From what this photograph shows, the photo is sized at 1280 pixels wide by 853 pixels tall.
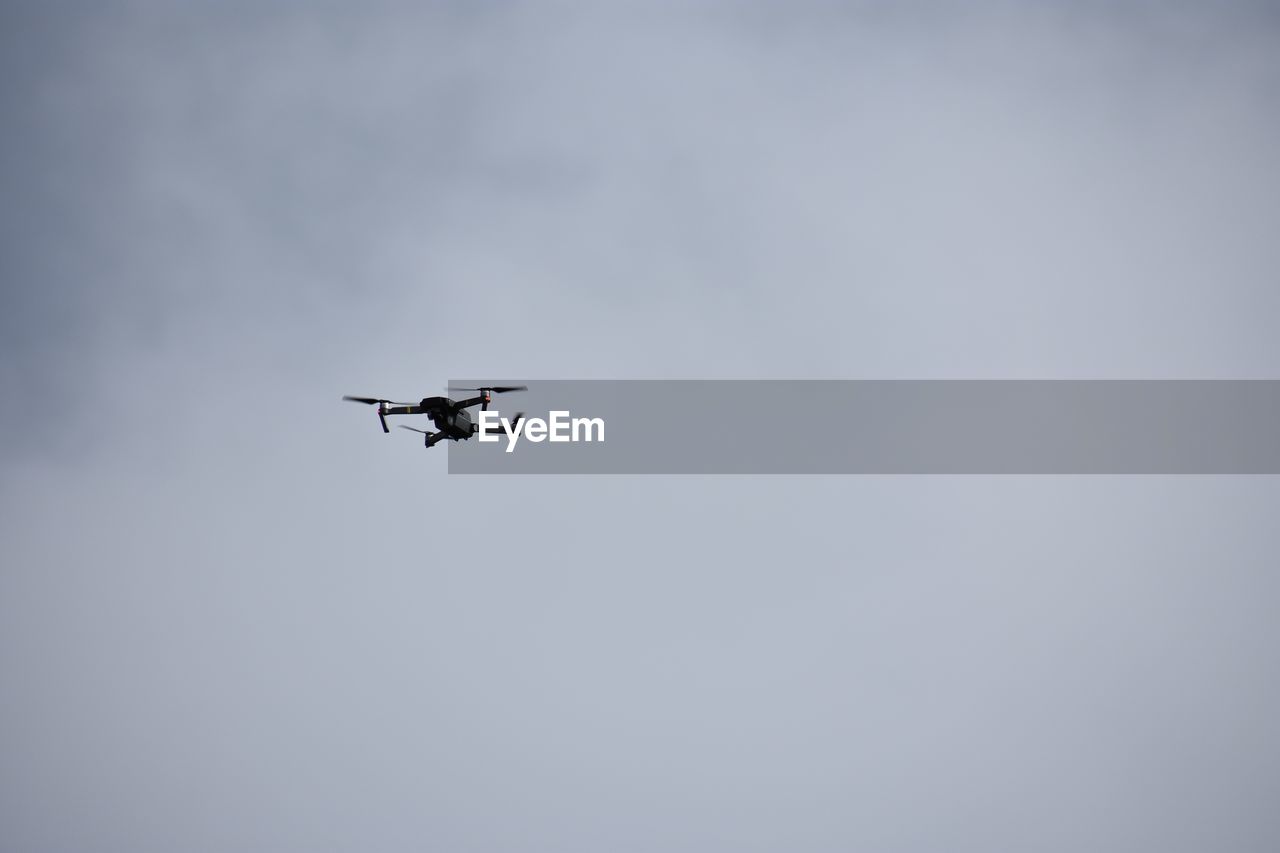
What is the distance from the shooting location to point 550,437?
12150 centimetres

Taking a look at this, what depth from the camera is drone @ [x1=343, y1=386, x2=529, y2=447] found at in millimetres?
122875

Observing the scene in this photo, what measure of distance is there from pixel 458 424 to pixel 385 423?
35.0 ft

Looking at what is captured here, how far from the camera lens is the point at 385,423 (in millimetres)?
130125

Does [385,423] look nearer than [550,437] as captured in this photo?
No

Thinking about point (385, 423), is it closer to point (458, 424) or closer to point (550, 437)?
point (458, 424)

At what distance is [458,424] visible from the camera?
125688mm

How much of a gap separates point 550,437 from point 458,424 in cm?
1207

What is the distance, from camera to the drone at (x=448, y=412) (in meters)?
123

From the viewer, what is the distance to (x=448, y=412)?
12338 cm

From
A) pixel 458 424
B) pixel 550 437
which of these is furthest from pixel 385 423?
pixel 550 437

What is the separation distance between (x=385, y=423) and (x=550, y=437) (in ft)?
74.4
